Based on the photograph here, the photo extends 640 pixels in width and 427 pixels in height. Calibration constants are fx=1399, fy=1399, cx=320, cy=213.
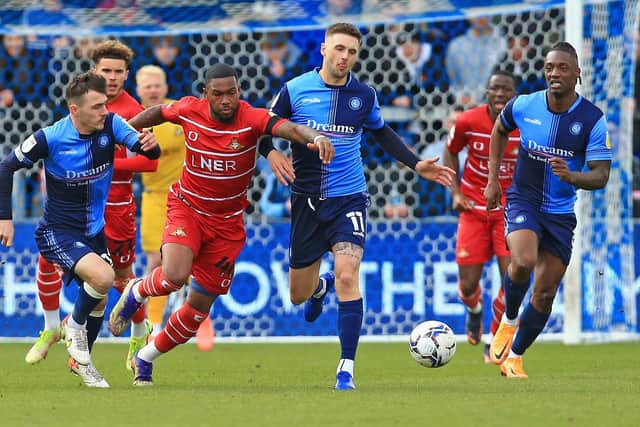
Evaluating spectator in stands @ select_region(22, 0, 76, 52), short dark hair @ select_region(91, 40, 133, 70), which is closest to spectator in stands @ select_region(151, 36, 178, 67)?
spectator in stands @ select_region(22, 0, 76, 52)

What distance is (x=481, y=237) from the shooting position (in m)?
11.7

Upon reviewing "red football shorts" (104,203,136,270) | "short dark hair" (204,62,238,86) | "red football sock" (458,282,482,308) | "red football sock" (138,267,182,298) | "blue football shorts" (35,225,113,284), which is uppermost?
"short dark hair" (204,62,238,86)

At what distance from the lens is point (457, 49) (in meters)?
14.7

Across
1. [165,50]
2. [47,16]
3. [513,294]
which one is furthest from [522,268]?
[47,16]

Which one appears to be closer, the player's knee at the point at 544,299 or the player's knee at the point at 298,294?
the player's knee at the point at 544,299

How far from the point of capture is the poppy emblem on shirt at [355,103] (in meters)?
8.72

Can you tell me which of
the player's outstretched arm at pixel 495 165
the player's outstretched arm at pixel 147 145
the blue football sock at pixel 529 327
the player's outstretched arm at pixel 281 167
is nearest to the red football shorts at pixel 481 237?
the player's outstretched arm at pixel 495 165

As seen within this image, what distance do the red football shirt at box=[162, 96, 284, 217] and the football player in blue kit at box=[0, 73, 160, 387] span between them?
0.93ft

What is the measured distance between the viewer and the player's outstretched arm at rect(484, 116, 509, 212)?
9391 mm

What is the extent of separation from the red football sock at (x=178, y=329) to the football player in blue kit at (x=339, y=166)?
894 mm

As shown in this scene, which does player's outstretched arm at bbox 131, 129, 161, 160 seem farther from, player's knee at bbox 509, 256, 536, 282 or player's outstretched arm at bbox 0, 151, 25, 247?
player's knee at bbox 509, 256, 536, 282

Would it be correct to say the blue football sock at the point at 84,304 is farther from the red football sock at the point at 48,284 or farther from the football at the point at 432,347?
the football at the point at 432,347

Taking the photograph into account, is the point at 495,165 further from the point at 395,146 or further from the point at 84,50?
the point at 84,50

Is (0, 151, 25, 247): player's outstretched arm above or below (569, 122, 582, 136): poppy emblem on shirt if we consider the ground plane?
below
